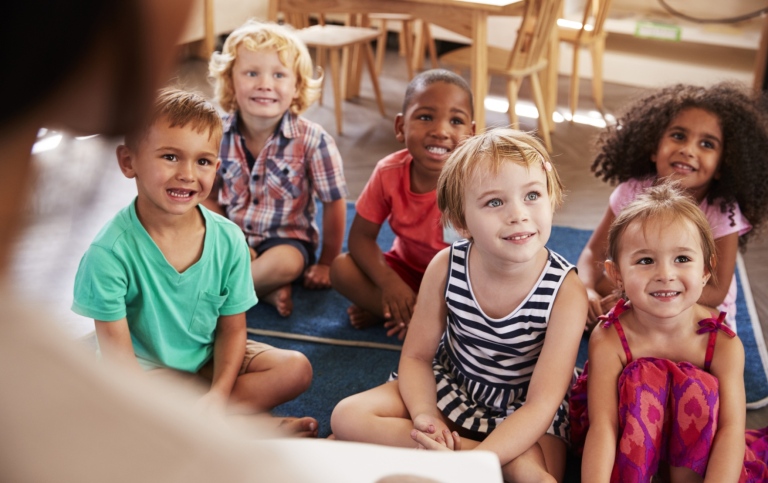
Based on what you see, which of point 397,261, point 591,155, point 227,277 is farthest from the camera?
point 591,155

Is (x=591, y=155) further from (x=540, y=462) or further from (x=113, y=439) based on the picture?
(x=113, y=439)

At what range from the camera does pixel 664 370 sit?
4.47ft

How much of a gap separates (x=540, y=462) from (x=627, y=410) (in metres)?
0.17

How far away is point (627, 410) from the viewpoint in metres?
1.34

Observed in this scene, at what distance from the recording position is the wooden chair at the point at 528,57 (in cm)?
312

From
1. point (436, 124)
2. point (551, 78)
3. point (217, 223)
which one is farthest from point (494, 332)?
point (551, 78)

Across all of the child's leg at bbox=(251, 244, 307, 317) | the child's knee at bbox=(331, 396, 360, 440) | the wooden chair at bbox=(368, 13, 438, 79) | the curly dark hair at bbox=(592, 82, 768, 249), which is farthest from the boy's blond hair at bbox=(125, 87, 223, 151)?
the wooden chair at bbox=(368, 13, 438, 79)

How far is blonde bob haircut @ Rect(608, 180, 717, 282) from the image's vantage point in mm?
1394

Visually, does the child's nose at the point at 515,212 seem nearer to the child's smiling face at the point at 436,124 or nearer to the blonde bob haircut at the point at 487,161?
the blonde bob haircut at the point at 487,161

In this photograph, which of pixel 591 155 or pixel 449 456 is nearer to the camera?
pixel 449 456

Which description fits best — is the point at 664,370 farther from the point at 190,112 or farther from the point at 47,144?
the point at 47,144

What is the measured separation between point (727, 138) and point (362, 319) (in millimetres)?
959

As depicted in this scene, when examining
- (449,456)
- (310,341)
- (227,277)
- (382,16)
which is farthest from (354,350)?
(382,16)

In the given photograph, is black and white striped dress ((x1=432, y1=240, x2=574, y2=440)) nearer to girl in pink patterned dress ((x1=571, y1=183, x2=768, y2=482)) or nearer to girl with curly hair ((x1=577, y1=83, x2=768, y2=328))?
girl in pink patterned dress ((x1=571, y1=183, x2=768, y2=482))
